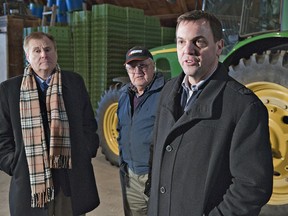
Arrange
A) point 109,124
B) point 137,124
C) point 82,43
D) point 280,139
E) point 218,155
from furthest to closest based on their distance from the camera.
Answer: point 82,43 → point 109,124 → point 280,139 → point 137,124 → point 218,155

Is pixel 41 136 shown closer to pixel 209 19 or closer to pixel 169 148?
pixel 169 148

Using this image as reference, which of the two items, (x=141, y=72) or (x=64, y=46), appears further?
(x=64, y=46)

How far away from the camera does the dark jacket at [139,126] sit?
2174 mm

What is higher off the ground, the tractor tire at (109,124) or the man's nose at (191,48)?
the man's nose at (191,48)

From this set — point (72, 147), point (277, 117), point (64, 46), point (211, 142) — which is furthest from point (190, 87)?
point (64, 46)

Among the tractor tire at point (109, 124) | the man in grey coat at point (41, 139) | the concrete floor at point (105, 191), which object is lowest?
the concrete floor at point (105, 191)

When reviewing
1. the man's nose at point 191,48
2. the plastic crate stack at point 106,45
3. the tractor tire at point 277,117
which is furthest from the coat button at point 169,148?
the plastic crate stack at point 106,45

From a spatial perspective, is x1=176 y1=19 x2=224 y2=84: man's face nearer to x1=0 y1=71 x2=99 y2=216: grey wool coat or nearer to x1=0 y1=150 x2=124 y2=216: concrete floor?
x1=0 y1=71 x2=99 y2=216: grey wool coat

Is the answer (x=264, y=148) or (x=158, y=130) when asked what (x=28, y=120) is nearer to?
(x=158, y=130)

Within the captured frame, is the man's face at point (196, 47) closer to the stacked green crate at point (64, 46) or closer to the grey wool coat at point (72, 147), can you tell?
the grey wool coat at point (72, 147)

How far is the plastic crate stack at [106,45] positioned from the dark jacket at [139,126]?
11.8 feet

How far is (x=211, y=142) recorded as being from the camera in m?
1.24

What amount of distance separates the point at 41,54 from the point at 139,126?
69cm

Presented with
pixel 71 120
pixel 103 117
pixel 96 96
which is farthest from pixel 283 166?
pixel 96 96
